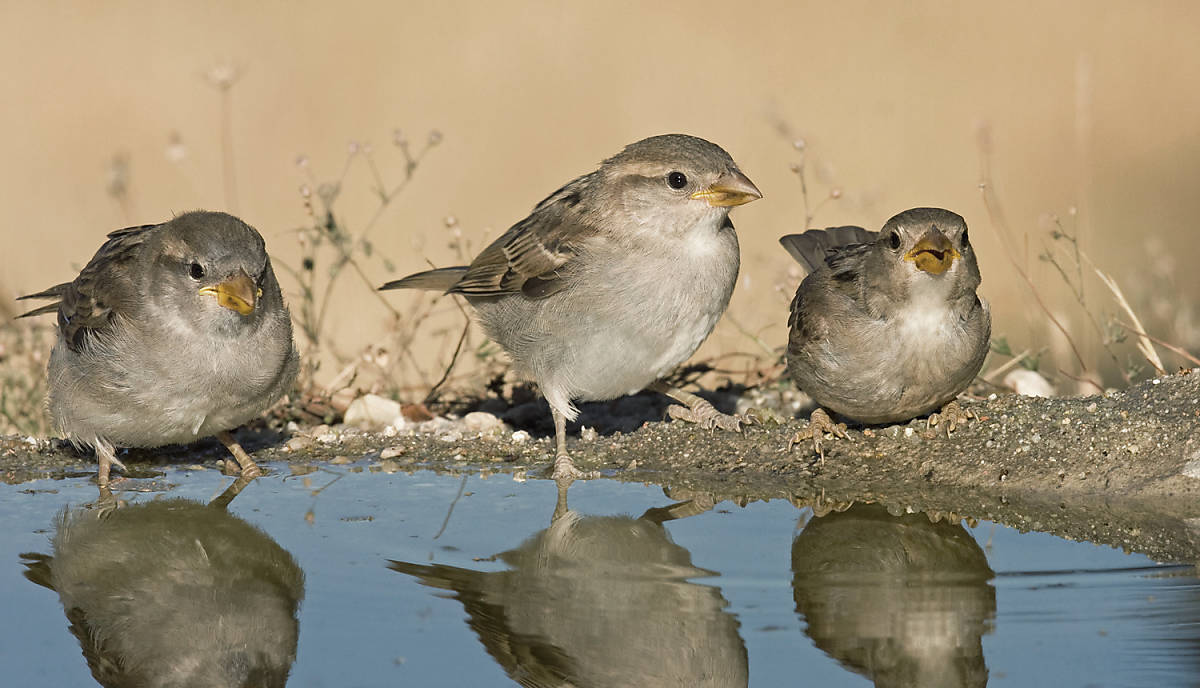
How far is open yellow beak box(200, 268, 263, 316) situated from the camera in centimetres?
532

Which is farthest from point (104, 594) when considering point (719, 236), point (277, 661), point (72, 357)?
point (719, 236)

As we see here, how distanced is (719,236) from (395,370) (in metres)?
2.24

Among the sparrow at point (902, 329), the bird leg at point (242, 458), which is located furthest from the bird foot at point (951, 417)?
the bird leg at point (242, 458)

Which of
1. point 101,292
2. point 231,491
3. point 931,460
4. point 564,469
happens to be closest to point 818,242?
point 931,460

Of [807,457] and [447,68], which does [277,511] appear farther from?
[447,68]

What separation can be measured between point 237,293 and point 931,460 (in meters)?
2.63

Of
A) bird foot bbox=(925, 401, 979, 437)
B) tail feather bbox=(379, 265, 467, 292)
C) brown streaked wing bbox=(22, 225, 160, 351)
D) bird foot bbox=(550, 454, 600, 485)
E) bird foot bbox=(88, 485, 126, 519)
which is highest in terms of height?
tail feather bbox=(379, 265, 467, 292)

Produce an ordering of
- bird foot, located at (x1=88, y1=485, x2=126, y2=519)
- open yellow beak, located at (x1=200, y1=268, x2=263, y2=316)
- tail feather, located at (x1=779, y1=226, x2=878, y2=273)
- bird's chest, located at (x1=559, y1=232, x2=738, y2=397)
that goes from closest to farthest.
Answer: bird foot, located at (x1=88, y1=485, x2=126, y2=519) → open yellow beak, located at (x1=200, y1=268, x2=263, y2=316) → bird's chest, located at (x1=559, y1=232, x2=738, y2=397) → tail feather, located at (x1=779, y1=226, x2=878, y2=273)

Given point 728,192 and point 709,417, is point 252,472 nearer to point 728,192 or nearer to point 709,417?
point 709,417

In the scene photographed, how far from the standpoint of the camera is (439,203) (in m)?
10.9

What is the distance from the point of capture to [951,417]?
546 cm

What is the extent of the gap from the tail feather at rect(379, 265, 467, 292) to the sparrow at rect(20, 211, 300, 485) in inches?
48.3

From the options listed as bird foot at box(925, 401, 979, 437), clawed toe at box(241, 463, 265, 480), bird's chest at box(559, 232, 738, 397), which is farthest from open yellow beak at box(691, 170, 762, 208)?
clawed toe at box(241, 463, 265, 480)

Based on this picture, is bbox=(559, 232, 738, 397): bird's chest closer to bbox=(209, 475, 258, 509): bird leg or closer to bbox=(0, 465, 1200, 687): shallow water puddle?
bbox=(0, 465, 1200, 687): shallow water puddle
